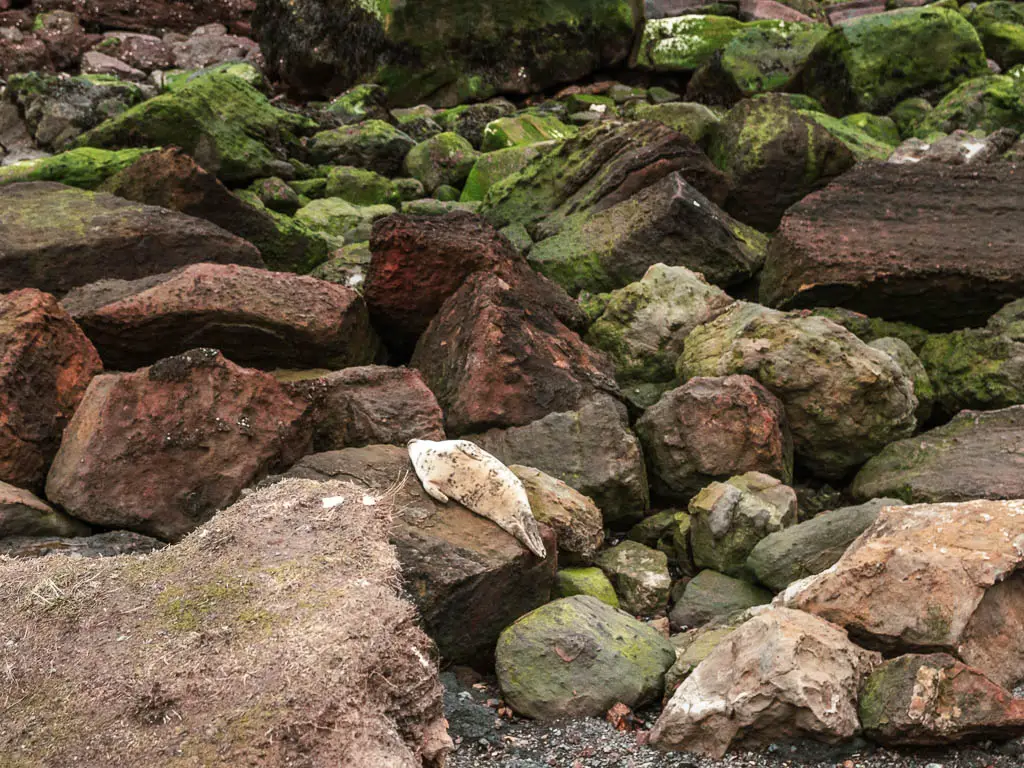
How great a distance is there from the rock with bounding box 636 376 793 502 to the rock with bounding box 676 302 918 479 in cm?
18

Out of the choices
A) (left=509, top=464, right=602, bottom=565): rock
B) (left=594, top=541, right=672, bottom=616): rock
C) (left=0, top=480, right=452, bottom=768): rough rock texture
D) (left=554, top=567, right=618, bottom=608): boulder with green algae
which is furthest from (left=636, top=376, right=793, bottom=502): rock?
(left=0, top=480, right=452, bottom=768): rough rock texture

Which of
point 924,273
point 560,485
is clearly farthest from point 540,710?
point 924,273

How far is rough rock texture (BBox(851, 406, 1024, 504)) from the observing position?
572cm

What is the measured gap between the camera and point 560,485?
18.3ft

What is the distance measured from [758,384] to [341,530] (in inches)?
122

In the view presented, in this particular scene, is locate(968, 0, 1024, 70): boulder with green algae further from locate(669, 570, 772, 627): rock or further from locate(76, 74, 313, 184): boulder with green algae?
locate(669, 570, 772, 627): rock

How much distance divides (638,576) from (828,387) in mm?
1812

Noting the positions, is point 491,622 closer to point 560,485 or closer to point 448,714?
point 448,714

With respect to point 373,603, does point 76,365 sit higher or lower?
lower

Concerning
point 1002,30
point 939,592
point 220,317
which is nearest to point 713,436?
point 939,592

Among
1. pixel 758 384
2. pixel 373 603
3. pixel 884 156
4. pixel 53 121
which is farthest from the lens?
pixel 53 121

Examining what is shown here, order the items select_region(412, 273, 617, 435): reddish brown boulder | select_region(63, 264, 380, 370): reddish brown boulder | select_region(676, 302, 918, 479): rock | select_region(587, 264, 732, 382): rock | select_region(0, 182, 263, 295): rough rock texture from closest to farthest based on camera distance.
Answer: select_region(63, 264, 380, 370): reddish brown boulder
select_region(412, 273, 617, 435): reddish brown boulder
select_region(676, 302, 918, 479): rock
select_region(0, 182, 263, 295): rough rock texture
select_region(587, 264, 732, 382): rock

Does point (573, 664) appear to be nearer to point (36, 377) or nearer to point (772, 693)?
point (772, 693)

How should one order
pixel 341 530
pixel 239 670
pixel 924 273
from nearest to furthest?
pixel 239 670
pixel 341 530
pixel 924 273
